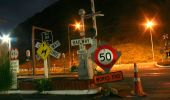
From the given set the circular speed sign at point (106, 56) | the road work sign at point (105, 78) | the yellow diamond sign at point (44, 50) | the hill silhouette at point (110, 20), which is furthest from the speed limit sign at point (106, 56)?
the hill silhouette at point (110, 20)

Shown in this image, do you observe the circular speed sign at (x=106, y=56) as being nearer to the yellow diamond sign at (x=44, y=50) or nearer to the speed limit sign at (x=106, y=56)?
the speed limit sign at (x=106, y=56)

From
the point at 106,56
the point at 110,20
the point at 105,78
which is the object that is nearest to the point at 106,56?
the point at 106,56

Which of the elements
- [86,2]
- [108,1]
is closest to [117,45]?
[108,1]

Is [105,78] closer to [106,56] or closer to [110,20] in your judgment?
[106,56]

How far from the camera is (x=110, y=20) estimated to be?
111 m

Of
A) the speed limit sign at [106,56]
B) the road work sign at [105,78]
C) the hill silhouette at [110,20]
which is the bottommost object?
the road work sign at [105,78]

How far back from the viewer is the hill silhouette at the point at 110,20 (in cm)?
9249

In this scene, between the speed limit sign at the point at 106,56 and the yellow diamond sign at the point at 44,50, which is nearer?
the speed limit sign at the point at 106,56

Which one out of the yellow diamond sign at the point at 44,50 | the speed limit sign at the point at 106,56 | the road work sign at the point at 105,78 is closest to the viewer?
the speed limit sign at the point at 106,56

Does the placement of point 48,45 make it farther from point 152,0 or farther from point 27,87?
point 152,0

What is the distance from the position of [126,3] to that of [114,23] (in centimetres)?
1217

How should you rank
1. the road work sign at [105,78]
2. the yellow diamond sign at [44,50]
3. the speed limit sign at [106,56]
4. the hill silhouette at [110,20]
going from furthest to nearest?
the hill silhouette at [110,20], the yellow diamond sign at [44,50], the road work sign at [105,78], the speed limit sign at [106,56]

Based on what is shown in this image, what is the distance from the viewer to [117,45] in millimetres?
84375

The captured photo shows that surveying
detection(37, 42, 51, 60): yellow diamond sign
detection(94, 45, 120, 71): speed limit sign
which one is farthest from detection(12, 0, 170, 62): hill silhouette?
detection(94, 45, 120, 71): speed limit sign
